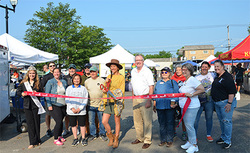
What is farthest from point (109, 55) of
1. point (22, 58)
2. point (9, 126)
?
point (9, 126)

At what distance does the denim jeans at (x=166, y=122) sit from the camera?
451 cm

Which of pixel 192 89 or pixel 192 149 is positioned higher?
pixel 192 89

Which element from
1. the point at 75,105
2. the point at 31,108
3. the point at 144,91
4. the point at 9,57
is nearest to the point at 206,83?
the point at 144,91

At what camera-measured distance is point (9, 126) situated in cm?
673

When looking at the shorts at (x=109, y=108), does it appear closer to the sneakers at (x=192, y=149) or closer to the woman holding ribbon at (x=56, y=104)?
the woman holding ribbon at (x=56, y=104)

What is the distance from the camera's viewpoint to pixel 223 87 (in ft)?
14.2

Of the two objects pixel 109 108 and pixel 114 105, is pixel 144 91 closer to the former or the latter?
pixel 114 105

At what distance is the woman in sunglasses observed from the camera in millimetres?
4426

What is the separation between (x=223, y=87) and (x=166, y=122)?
1.39m

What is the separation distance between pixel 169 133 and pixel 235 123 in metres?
2.86

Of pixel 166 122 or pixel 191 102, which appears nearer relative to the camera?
pixel 191 102

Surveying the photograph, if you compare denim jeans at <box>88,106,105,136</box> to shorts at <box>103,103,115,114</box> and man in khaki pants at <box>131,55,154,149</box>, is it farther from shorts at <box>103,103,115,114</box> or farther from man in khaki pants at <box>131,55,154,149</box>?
man in khaki pants at <box>131,55,154,149</box>

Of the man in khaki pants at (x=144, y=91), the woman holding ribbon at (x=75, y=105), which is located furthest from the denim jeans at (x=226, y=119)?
the woman holding ribbon at (x=75, y=105)

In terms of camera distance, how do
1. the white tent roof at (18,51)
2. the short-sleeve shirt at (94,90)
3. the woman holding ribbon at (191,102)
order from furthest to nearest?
the white tent roof at (18,51)
the short-sleeve shirt at (94,90)
the woman holding ribbon at (191,102)
